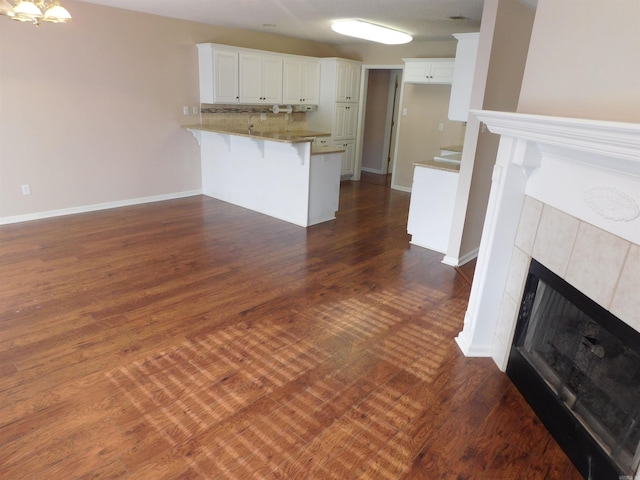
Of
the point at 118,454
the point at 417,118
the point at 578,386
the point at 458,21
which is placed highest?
the point at 458,21

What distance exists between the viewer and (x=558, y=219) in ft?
6.57

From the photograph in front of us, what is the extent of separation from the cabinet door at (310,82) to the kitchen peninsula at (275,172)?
2.00 metres

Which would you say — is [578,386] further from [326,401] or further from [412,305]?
[412,305]

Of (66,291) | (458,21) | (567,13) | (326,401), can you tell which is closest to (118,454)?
(326,401)

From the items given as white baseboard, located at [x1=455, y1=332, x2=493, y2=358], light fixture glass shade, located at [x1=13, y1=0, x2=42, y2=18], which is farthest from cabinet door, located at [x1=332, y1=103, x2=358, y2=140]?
white baseboard, located at [x1=455, y1=332, x2=493, y2=358]

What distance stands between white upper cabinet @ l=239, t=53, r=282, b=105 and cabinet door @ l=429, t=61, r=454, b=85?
7.67 ft

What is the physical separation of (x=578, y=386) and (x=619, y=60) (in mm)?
1411

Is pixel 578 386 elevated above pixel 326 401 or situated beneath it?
elevated above

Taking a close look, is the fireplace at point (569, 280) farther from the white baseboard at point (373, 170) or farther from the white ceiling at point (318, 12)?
the white baseboard at point (373, 170)

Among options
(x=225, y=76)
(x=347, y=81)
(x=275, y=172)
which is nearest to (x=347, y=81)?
(x=347, y=81)

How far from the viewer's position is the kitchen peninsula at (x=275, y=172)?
4.91 m

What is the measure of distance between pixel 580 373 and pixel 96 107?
547 centimetres

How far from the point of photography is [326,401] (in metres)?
2.18

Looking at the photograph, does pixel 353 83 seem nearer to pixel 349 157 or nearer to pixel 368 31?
pixel 349 157
